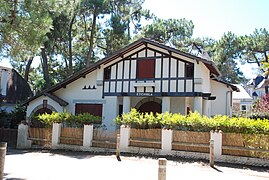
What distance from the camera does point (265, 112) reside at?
26094 millimetres

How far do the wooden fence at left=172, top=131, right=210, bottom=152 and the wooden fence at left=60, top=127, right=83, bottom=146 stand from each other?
16.0 feet

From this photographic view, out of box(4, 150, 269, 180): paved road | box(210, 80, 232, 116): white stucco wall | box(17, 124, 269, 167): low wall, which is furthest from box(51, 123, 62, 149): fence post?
box(210, 80, 232, 116): white stucco wall

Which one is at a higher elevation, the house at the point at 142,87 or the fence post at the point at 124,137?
the house at the point at 142,87

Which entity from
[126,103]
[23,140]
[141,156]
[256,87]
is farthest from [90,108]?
[256,87]

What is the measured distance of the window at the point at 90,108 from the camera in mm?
20375

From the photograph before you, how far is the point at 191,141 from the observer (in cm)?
1263

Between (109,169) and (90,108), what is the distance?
35.9ft

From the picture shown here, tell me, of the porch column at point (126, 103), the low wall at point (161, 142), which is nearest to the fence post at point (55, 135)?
the low wall at point (161, 142)

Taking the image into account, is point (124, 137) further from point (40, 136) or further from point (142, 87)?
point (142, 87)

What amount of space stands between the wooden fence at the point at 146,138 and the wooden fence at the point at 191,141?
2.47 feet

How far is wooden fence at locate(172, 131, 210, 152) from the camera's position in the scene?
12.4m

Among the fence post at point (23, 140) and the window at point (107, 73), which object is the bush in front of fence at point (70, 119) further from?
the window at point (107, 73)

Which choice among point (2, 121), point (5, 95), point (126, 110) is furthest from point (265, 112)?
point (5, 95)

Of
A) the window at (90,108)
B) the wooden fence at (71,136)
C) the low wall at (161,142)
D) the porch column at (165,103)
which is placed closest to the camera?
the low wall at (161,142)
